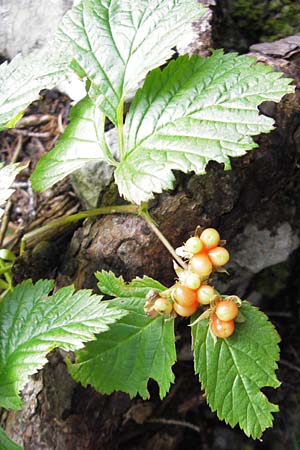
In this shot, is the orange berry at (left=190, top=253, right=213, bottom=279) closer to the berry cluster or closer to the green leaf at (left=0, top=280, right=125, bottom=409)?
the berry cluster

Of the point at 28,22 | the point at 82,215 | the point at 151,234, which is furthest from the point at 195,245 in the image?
the point at 28,22

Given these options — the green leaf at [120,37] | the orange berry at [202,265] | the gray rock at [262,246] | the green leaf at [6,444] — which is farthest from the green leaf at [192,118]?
the green leaf at [6,444]

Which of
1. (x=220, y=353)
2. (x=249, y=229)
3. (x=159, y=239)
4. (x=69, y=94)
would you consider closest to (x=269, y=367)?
(x=220, y=353)

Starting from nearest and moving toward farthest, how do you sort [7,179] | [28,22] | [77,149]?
[7,179]
[77,149]
[28,22]

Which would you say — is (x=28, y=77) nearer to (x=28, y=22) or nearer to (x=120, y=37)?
(x=120, y=37)

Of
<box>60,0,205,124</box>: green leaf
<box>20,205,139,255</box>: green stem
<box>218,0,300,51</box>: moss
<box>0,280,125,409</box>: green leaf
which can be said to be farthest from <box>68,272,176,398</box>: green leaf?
<box>218,0,300,51</box>: moss

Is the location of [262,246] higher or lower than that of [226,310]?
lower

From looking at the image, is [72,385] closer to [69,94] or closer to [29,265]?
[29,265]
